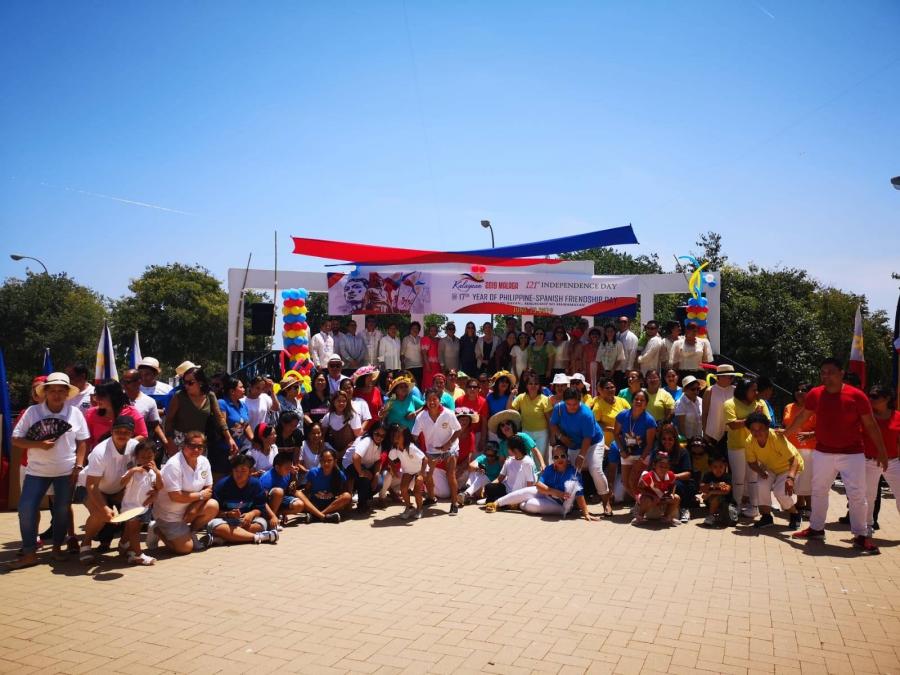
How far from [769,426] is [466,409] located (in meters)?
3.70

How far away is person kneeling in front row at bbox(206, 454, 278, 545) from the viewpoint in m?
6.66

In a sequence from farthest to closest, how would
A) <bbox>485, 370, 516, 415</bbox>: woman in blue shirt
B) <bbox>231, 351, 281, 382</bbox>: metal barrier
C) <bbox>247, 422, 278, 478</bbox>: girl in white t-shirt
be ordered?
<bbox>231, 351, 281, 382</bbox>: metal barrier < <bbox>485, 370, 516, 415</bbox>: woman in blue shirt < <bbox>247, 422, 278, 478</bbox>: girl in white t-shirt

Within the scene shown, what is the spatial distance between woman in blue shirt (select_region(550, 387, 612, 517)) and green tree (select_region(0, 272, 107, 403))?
29580 millimetres

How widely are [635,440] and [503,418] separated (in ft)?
5.88

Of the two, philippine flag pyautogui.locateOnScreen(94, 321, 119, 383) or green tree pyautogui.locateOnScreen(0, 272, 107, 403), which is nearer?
philippine flag pyautogui.locateOnScreen(94, 321, 119, 383)

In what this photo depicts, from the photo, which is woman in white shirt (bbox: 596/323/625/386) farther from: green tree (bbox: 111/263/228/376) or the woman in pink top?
green tree (bbox: 111/263/228/376)

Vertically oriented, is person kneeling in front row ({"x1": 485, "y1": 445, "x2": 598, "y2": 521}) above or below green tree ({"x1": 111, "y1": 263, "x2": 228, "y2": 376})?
below

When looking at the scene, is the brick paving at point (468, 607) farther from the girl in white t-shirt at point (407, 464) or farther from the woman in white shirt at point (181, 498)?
the girl in white t-shirt at point (407, 464)

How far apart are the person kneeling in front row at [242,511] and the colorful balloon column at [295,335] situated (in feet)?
14.2

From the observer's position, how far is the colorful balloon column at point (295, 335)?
37.8 feet

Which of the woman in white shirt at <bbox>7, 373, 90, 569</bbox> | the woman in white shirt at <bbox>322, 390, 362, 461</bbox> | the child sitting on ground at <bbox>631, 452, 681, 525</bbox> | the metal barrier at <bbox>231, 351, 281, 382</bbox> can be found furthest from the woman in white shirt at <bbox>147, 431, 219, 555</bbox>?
the metal barrier at <bbox>231, 351, 281, 382</bbox>

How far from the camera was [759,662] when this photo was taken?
12.8ft

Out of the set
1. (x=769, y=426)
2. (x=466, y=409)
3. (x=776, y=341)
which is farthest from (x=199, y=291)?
(x=769, y=426)

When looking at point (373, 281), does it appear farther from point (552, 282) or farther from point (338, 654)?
point (338, 654)
